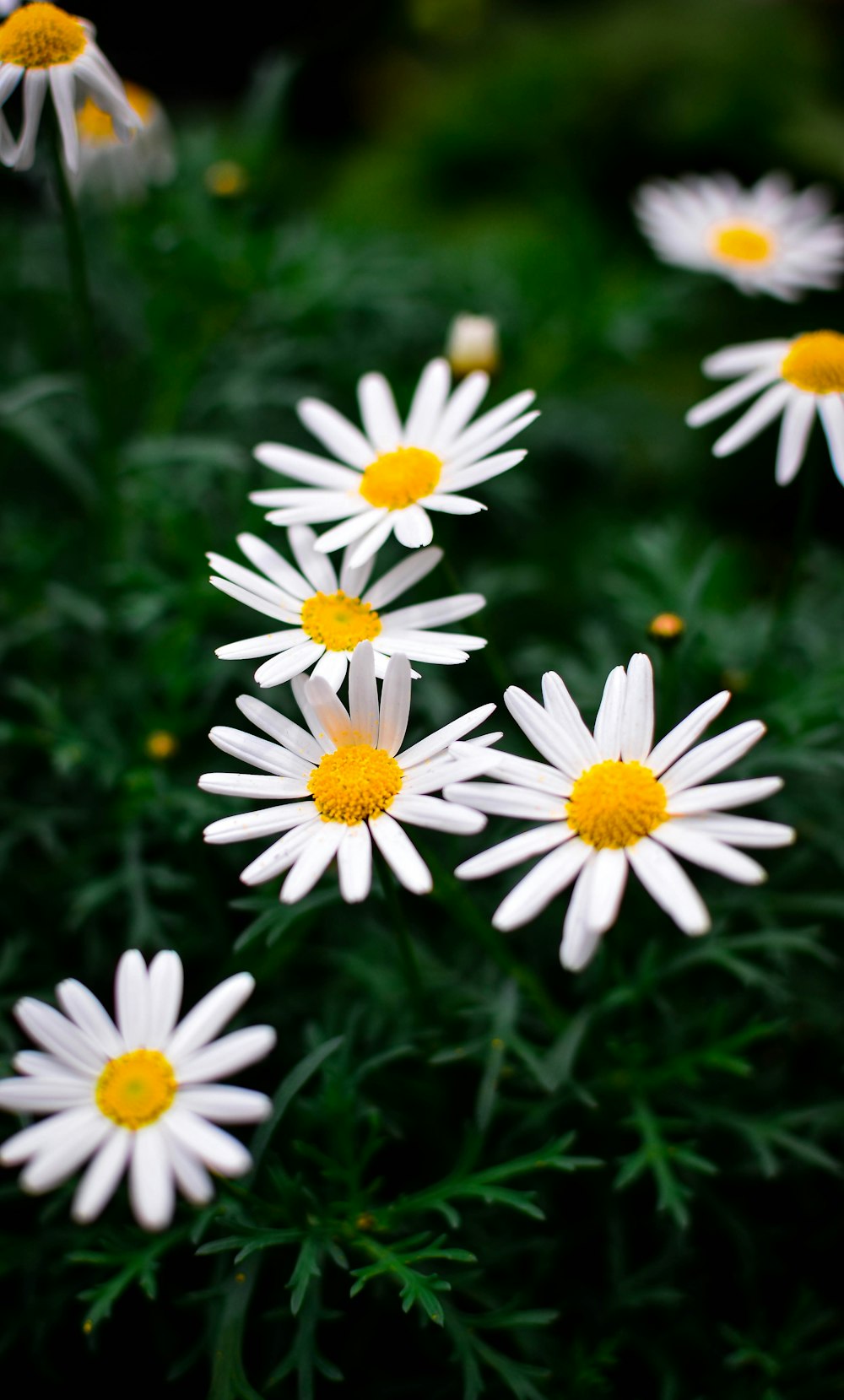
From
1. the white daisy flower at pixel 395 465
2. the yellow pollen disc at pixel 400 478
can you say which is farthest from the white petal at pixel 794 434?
the yellow pollen disc at pixel 400 478

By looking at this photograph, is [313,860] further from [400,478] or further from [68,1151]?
[400,478]

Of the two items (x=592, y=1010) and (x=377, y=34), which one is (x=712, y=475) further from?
(x=377, y=34)

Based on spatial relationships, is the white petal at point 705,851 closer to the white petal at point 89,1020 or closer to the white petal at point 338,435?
the white petal at point 89,1020

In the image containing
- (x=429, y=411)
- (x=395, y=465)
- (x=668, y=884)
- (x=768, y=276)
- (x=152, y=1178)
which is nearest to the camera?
(x=152, y=1178)

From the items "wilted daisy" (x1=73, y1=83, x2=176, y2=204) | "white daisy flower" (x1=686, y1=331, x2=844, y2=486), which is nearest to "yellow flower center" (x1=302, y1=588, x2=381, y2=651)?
"white daisy flower" (x1=686, y1=331, x2=844, y2=486)

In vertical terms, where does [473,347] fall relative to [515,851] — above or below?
above

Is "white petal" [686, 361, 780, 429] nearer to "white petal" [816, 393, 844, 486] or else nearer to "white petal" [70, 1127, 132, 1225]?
"white petal" [816, 393, 844, 486]

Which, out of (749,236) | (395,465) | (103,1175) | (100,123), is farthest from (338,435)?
(100,123)
